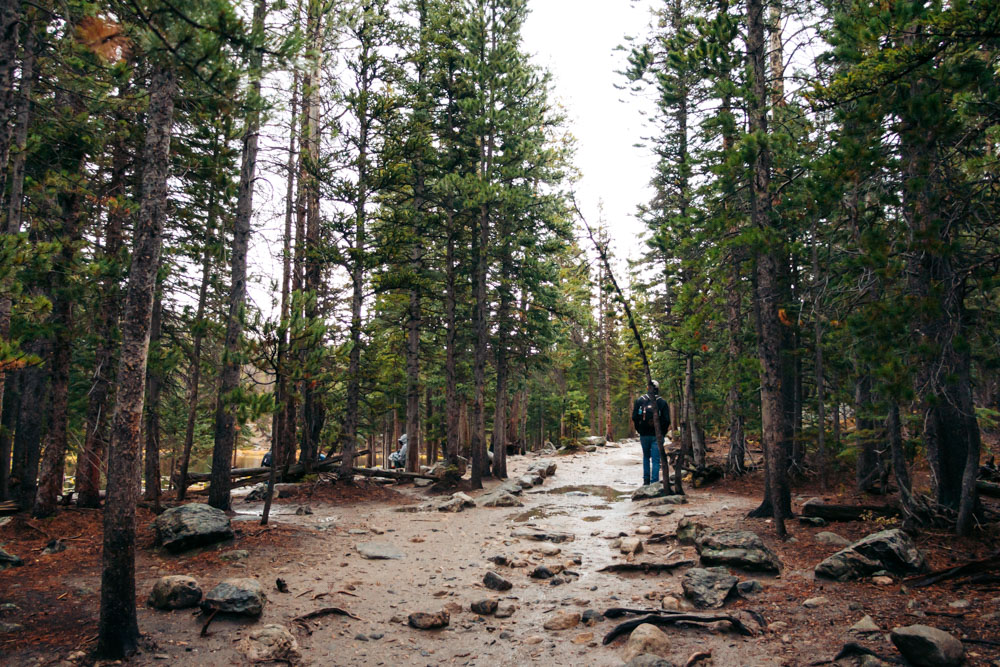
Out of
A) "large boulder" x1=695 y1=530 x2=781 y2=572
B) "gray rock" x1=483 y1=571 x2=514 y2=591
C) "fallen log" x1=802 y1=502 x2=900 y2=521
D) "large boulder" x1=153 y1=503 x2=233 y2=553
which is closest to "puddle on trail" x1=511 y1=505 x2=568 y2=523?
"gray rock" x1=483 y1=571 x2=514 y2=591

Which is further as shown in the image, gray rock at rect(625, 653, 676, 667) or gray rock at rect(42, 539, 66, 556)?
gray rock at rect(42, 539, 66, 556)

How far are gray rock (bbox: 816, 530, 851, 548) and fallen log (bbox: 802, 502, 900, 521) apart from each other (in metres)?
1.24

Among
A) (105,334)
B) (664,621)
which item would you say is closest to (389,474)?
(105,334)

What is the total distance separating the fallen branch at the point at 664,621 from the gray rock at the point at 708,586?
1.82 ft

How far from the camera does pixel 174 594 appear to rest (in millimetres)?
6160

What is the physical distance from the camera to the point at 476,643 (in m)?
5.66

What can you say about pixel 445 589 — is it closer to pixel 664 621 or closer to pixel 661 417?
pixel 664 621

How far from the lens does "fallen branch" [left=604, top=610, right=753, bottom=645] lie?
5391 mm

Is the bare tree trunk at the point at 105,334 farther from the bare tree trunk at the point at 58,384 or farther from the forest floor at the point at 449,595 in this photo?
the forest floor at the point at 449,595

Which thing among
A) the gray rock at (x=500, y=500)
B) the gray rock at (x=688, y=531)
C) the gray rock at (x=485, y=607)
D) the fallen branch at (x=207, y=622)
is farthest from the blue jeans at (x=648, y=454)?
the fallen branch at (x=207, y=622)

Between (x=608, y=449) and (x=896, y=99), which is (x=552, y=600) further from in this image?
(x=608, y=449)

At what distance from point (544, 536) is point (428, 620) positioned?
4430mm

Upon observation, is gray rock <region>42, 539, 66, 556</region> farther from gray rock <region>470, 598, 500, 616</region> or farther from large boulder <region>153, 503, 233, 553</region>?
gray rock <region>470, 598, 500, 616</region>

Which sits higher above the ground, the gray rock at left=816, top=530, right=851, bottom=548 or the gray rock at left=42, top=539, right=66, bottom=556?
the gray rock at left=816, top=530, right=851, bottom=548
